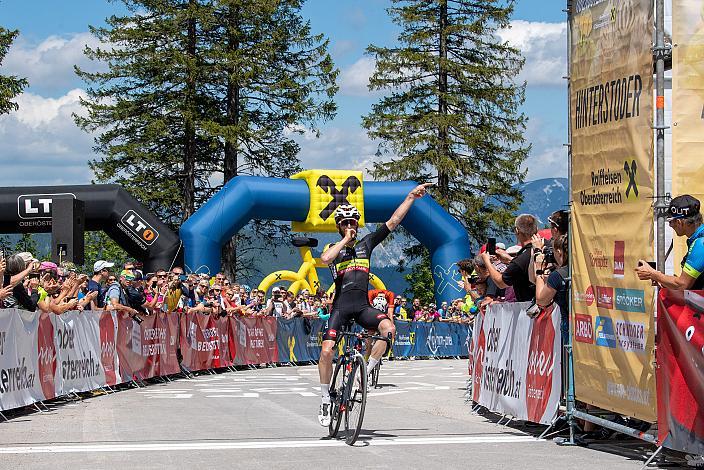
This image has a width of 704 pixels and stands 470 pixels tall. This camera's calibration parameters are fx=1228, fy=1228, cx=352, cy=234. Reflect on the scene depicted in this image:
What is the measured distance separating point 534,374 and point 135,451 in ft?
13.1

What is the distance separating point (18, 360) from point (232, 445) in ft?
15.5

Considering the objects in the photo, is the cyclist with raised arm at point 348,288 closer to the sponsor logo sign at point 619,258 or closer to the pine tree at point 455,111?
the sponsor logo sign at point 619,258

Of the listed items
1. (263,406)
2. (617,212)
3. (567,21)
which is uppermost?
(567,21)

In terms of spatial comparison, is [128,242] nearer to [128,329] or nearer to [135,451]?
[128,329]

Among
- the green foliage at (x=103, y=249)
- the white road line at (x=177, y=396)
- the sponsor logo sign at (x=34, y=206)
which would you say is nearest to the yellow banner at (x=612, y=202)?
the white road line at (x=177, y=396)

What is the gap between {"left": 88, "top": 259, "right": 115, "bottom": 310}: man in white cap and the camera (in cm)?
1892

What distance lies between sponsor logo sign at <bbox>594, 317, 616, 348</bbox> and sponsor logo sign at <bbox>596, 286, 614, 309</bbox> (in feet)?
0.39

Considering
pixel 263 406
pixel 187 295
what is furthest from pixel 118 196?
pixel 263 406

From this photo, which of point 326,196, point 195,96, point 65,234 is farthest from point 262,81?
point 65,234

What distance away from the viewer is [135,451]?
10031 millimetres

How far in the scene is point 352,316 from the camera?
1116 cm

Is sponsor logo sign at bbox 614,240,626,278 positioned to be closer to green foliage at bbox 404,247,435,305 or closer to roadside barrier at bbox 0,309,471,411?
roadside barrier at bbox 0,309,471,411

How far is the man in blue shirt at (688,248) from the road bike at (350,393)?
280cm

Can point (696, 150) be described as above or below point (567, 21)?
below
